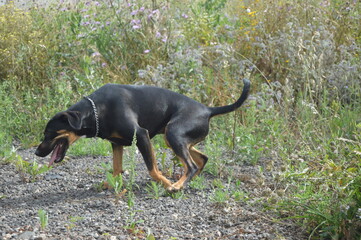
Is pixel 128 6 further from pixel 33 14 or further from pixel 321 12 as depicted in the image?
pixel 321 12

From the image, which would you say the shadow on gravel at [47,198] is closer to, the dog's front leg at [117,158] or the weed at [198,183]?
the dog's front leg at [117,158]

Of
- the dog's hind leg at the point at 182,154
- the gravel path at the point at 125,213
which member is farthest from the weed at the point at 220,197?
the dog's hind leg at the point at 182,154

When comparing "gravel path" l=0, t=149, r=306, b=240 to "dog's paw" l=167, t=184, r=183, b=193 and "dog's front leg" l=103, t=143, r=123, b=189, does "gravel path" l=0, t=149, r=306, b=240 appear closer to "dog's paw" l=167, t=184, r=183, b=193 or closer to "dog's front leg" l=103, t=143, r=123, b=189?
"dog's paw" l=167, t=184, r=183, b=193

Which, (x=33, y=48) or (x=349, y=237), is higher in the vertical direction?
(x=33, y=48)

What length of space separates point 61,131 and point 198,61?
3172mm

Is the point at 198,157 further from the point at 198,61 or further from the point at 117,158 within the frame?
the point at 198,61

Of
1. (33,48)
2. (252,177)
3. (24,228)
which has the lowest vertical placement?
(252,177)

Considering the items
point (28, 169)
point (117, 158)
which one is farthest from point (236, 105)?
point (28, 169)

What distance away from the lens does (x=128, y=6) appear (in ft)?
29.5

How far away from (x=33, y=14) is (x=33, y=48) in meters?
1.36

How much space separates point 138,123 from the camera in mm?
5398

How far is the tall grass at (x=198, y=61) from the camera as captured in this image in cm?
674

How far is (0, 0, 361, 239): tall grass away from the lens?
265 inches

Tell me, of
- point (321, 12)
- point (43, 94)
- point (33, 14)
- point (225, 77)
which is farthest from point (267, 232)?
point (33, 14)
